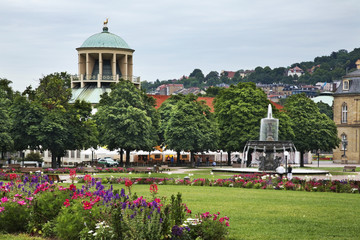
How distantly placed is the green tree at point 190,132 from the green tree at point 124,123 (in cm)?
305

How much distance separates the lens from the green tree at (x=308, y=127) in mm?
70938

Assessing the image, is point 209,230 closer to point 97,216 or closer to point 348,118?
point 97,216

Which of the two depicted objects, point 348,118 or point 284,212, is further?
point 348,118

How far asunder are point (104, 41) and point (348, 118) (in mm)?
38747

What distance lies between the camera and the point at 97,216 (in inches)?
563

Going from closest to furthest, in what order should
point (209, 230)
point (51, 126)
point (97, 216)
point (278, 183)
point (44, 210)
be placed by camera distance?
point (97, 216) → point (209, 230) → point (44, 210) → point (278, 183) → point (51, 126)

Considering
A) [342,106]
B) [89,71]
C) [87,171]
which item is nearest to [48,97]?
[87,171]

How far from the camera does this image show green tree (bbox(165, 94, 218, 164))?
66562 millimetres

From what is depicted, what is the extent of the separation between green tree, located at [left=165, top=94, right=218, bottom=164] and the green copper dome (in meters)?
33.7

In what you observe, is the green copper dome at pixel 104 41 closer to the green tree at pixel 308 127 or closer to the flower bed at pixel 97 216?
the green tree at pixel 308 127

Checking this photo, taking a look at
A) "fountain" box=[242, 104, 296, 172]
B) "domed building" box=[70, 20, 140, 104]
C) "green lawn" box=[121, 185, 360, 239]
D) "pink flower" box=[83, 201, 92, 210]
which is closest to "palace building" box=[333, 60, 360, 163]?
"domed building" box=[70, 20, 140, 104]

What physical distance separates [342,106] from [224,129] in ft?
99.0

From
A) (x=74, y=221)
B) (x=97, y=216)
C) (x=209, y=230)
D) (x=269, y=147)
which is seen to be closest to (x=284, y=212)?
(x=209, y=230)

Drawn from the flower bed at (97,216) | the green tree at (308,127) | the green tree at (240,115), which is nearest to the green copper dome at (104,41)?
the green tree at (240,115)
